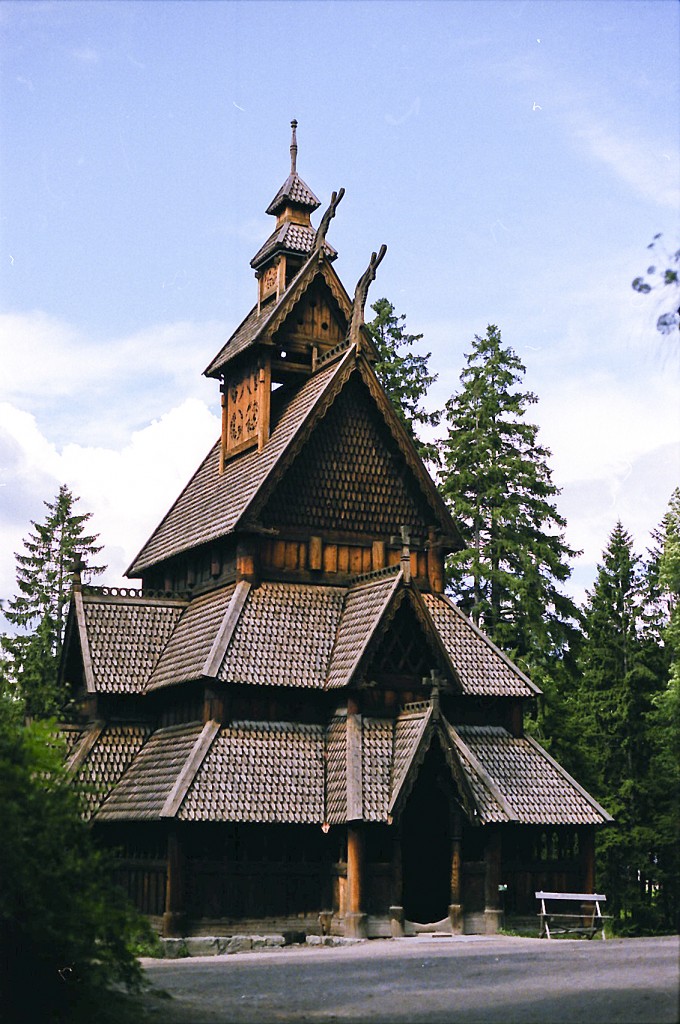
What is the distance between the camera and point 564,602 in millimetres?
48812

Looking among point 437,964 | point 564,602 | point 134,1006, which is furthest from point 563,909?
point 564,602

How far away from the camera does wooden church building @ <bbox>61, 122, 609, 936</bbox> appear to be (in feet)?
91.7

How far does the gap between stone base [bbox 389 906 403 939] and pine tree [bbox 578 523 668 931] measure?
24164 mm

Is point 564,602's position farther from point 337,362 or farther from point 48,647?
point 48,647

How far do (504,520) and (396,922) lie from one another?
22.9 metres

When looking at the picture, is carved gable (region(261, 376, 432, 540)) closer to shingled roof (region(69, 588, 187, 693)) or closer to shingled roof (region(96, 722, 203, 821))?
shingled roof (region(69, 588, 187, 693))

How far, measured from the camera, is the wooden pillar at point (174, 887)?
27.4 meters

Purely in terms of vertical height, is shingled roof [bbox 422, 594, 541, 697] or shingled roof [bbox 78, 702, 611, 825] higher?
shingled roof [bbox 422, 594, 541, 697]

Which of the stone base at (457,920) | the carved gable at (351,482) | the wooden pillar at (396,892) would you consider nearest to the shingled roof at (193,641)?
the carved gable at (351,482)

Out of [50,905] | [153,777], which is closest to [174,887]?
[153,777]

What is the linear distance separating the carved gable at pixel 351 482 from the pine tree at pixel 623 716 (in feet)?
61.9

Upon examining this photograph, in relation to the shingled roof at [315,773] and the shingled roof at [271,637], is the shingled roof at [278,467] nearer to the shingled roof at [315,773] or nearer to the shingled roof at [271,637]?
the shingled roof at [271,637]

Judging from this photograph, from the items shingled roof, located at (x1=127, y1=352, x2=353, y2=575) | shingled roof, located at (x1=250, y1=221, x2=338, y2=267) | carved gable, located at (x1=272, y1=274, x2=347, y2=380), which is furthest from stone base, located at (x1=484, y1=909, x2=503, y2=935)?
shingled roof, located at (x1=250, y1=221, x2=338, y2=267)

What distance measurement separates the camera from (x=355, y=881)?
27.4 metres
